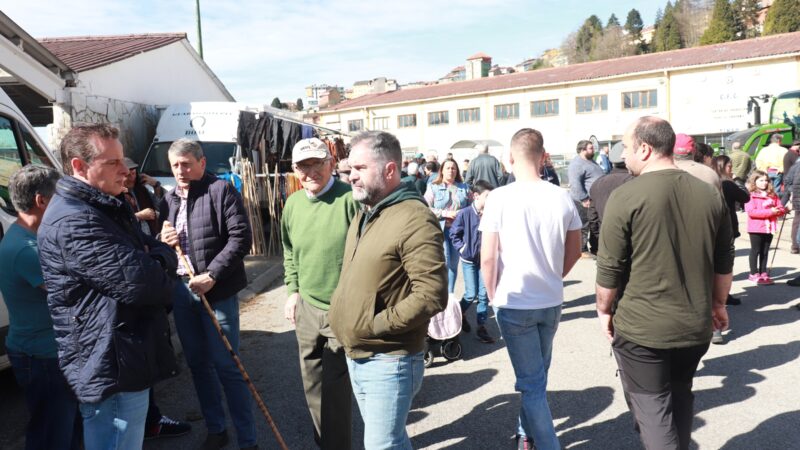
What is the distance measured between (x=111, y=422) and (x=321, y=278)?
1350 mm

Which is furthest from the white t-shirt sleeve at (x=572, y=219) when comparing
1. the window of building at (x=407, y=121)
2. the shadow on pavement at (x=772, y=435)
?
the window of building at (x=407, y=121)

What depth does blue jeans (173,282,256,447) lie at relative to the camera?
3.70 meters

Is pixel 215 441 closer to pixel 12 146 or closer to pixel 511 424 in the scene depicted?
pixel 511 424

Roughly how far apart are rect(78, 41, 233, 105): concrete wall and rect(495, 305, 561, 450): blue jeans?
10086 millimetres

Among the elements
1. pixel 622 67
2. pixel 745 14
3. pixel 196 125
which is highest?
pixel 745 14

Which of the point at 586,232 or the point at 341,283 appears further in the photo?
the point at 586,232

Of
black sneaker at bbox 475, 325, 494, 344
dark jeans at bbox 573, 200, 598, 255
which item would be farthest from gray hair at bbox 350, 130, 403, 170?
dark jeans at bbox 573, 200, 598, 255

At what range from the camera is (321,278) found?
3.45 metres

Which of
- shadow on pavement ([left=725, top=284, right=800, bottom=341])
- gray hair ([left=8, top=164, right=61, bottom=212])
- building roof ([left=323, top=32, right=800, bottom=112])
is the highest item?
building roof ([left=323, top=32, right=800, bottom=112])

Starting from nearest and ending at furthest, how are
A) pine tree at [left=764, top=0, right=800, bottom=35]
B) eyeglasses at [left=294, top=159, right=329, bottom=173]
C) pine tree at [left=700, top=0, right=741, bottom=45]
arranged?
1. eyeglasses at [left=294, top=159, right=329, bottom=173]
2. pine tree at [left=764, top=0, right=800, bottom=35]
3. pine tree at [left=700, top=0, right=741, bottom=45]

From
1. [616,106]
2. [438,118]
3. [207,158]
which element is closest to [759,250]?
[207,158]

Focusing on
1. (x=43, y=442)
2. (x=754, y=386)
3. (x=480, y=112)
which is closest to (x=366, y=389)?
(x=43, y=442)

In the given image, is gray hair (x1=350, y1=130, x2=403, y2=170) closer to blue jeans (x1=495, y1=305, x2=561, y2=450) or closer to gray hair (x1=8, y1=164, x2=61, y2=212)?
blue jeans (x1=495, y1=305, x2=561, y2=450)

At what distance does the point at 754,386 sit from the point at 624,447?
1.63m
